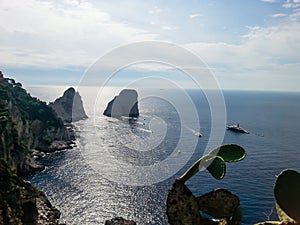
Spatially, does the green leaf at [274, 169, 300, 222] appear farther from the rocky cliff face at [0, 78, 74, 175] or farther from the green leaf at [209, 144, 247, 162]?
the rocky cliff face at [0, 78, 74, 175]

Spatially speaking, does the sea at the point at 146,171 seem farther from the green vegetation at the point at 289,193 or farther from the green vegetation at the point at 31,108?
the green vegetation at the point at 289,193

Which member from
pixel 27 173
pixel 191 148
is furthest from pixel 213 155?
pixel 191 148

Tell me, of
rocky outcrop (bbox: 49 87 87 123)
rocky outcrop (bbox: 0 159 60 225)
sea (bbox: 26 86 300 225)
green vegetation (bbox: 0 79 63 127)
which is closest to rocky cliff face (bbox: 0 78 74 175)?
green vegetation (bbox: 0 79 63 127)

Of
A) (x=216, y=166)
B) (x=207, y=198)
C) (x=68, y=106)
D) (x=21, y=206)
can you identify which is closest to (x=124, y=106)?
(x=68, y=106)

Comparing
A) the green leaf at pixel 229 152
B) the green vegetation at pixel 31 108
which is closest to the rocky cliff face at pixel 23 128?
the green vegetation at pixel 31 108

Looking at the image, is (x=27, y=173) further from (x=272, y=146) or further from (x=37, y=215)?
(x=272, y=146)
